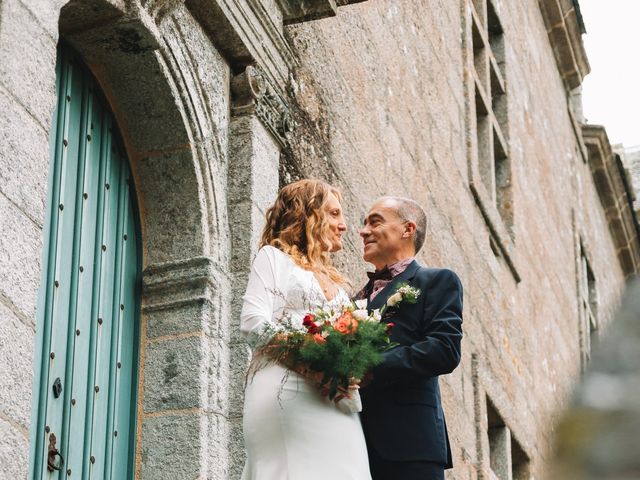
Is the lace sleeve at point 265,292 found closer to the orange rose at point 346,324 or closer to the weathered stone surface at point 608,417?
the orange rose at point 346,324

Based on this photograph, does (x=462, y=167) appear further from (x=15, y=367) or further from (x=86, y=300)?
(x=15, y=367)

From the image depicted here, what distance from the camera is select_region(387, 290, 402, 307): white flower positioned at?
114 inches

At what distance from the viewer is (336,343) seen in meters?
2.62

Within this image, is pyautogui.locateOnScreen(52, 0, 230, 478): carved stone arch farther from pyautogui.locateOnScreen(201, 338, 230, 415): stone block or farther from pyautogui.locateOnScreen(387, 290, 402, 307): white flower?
pyautogui.locateOnScreen(387, 290, 402, 307): white flower

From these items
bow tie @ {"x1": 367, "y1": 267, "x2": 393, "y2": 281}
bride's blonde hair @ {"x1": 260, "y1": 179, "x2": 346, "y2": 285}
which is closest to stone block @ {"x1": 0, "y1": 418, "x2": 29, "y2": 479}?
bride's blonde hair @ {"x1": 260, "y1": 179, "x2": 346, "y2": 285}

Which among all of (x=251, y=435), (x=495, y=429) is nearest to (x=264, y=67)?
(x=251, y=435)

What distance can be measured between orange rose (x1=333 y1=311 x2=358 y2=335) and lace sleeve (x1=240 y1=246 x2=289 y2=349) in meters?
0.24

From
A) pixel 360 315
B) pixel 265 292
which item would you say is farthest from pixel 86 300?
pixel 360 315

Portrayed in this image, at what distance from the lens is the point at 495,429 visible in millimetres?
8914

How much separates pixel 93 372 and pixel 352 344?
1328 mm

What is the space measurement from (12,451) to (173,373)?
1509 mm

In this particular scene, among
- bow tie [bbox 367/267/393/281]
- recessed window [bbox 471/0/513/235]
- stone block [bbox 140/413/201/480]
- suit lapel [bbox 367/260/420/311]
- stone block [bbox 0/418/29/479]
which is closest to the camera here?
stone block [bbox 0/418/29/479]

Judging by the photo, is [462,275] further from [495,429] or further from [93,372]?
[93,372]

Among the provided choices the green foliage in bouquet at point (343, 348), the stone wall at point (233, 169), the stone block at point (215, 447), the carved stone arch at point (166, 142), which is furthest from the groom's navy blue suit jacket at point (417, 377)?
the carved stone arch at point (166, 142)
